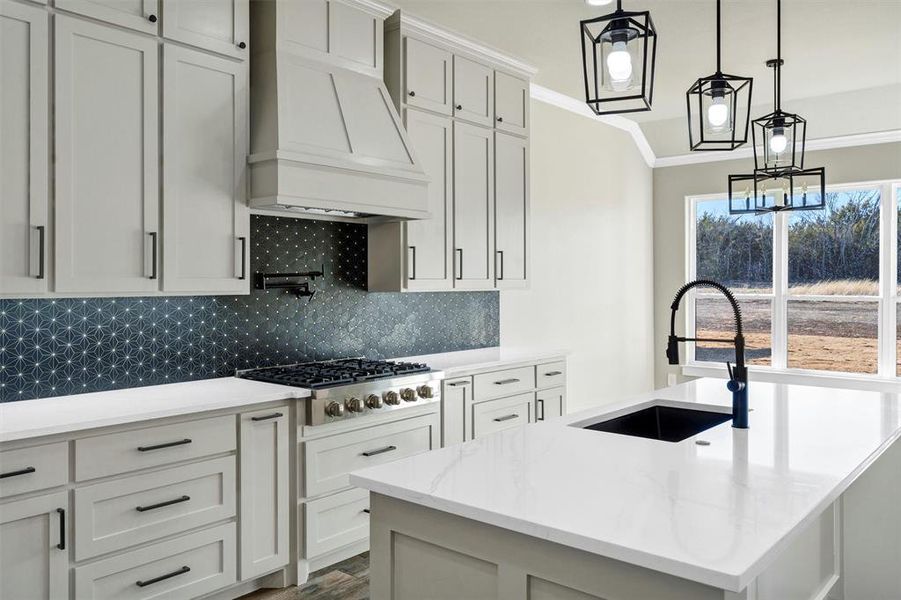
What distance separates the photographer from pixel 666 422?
274cm

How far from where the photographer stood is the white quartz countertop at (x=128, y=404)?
2.35 m

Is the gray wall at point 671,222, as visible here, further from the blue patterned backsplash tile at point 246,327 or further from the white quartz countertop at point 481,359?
the blue patterned backsplash tile at point 246,327

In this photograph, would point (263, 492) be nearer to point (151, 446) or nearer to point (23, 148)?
point (151, 446)

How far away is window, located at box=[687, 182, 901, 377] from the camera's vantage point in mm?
5695

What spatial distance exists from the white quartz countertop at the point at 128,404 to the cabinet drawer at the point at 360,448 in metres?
0.32

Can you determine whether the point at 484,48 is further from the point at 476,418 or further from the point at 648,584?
the point at 648,584

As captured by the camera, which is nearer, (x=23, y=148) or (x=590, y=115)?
(x=23, y=148)

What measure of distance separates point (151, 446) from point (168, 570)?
0.51 meters

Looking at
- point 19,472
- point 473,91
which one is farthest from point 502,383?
point 19,472

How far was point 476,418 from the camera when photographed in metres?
4.03

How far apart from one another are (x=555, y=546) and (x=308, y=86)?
2574 millimetres

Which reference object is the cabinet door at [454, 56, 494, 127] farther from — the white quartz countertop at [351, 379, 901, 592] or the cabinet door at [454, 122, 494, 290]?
the white quartz countertop at [351, 379, 901, 592]

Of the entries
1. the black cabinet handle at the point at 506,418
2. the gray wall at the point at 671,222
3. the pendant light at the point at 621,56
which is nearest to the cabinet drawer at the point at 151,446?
the black cabinet handle at the point at 506,418

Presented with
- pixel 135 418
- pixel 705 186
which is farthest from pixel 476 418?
pixel 705 186
